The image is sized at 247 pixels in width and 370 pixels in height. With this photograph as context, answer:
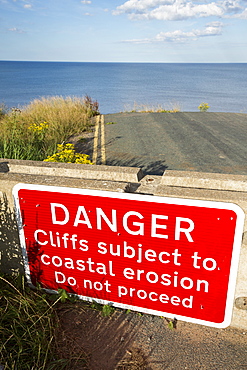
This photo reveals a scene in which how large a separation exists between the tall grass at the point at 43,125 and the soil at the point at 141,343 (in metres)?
4.27

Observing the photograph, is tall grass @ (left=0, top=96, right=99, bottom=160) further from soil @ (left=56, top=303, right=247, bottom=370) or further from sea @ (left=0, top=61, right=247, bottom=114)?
soil @ (left=56, top=303, right=247, bottom=370)

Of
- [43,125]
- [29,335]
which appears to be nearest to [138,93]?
[43,125]

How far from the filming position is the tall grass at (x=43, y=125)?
764 centimetres

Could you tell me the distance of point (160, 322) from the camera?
Result: 305cm

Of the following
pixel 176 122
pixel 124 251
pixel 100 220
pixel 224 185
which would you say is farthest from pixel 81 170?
pixel 176 122

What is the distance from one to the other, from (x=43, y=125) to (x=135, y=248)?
20.7 ft

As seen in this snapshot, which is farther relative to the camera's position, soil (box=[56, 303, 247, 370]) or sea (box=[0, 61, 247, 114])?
sea (box=[0, 61, 247, 114])

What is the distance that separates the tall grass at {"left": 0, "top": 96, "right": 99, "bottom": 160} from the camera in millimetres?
7637

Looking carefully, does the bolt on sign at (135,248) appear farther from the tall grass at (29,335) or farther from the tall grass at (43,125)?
the tall grass at (43,125)

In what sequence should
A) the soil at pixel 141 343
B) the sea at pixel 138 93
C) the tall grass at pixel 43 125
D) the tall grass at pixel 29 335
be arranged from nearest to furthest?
the tall grass at pixel 29 335 → the soil at pixel 141 343 → the tall grass at pixel 43 125 → the sea at pixel 138 93

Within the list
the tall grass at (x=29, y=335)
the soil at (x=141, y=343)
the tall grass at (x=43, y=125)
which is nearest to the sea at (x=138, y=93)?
the tall grass at (x=43, y=125)

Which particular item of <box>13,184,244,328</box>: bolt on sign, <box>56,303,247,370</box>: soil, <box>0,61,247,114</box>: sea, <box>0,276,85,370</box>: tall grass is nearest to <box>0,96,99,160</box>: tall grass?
<box>0,61,247,114</box>: sea

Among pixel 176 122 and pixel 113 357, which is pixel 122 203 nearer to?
pixel 113 357

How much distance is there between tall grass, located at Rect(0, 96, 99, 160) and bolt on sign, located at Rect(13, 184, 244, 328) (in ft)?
12.1
